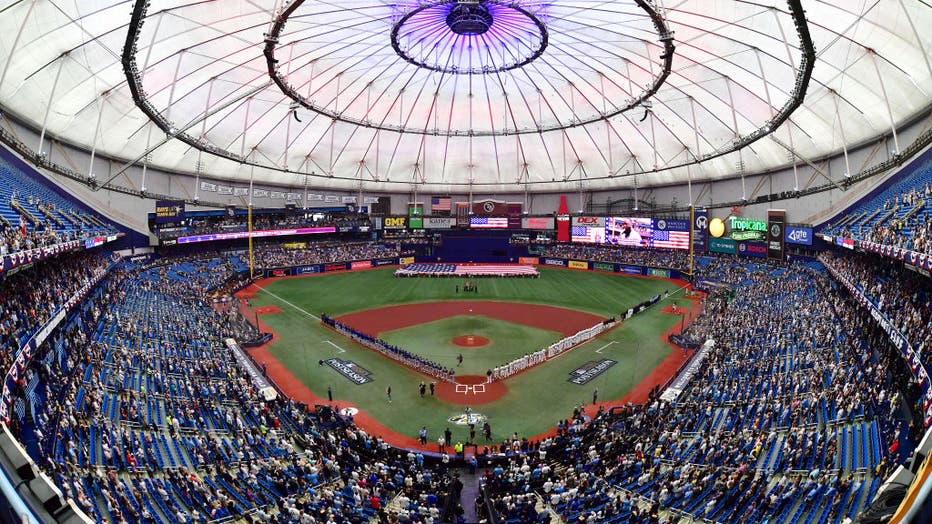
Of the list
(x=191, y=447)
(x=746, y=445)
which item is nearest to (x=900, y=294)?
(x=746, y=445)

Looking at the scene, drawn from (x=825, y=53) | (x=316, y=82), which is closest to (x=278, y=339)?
(x=316, y=82)

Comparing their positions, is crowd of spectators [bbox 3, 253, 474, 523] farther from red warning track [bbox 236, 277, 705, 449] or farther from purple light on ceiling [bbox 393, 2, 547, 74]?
purple light on ceiling [bbox 393, 2, 547, 74]

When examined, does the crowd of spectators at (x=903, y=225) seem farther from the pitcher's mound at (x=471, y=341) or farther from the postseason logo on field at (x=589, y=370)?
the pitcher's mound at (x=471, y=341)

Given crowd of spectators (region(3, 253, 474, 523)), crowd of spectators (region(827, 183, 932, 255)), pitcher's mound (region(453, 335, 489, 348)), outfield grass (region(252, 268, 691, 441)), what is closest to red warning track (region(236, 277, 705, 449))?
outfield grass (region(252, 268, 691, 441))

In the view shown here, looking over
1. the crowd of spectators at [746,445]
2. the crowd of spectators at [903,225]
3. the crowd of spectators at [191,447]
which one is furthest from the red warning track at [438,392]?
the crowd of spectators at [903,225]

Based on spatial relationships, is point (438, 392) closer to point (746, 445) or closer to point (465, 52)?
point (746, 445)

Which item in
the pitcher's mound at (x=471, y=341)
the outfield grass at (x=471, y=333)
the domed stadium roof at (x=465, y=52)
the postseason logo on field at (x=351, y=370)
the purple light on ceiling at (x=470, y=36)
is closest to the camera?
the domed stadium roof at (x=465, y=52)

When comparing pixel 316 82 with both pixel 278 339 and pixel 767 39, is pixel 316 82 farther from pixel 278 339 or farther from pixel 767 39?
pixel 767 39
